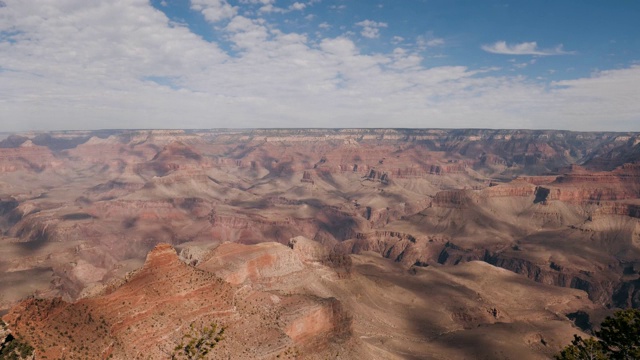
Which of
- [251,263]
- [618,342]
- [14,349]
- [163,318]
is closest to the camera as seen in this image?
[14,349]

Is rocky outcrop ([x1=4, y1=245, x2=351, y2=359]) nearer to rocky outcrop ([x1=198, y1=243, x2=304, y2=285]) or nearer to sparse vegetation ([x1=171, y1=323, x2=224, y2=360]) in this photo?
sparse vegetation ([x1=171, y1=323, x2=224, y2=360])

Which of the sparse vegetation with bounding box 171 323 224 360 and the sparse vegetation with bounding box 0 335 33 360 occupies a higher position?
the sparse vegetation with bounding box 171 323 224 360

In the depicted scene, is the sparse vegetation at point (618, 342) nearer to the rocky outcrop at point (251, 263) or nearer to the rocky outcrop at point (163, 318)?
the rocky outcrop at point (163, 318)

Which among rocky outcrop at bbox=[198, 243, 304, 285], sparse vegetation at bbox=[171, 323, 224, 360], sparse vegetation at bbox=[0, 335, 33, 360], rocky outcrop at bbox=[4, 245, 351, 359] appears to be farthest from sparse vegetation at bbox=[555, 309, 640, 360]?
rocky outcrop at bbox=[198, 243, 304, 285]

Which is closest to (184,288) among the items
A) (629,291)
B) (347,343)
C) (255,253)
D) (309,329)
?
(309,329)

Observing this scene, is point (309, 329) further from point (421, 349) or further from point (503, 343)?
point (503, 343)

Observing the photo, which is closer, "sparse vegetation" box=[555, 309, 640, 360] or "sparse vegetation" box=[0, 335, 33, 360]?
"sparse vegetation" box=[0, 335, 33, 360]

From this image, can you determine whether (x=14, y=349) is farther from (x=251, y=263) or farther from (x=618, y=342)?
(x=618, y=342)

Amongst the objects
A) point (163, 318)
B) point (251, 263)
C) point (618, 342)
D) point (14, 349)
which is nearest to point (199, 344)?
point (14, 349)

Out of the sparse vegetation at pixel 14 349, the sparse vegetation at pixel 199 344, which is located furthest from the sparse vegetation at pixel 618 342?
the sparse vegetation at pixel 14 349

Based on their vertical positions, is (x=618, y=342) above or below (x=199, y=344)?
below

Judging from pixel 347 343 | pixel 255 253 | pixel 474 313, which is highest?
pixel 255 253
